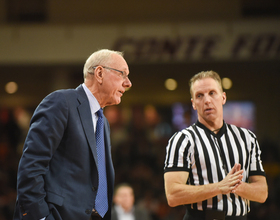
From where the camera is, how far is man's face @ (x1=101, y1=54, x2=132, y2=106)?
181 centimetres

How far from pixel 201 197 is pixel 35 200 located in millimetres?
830

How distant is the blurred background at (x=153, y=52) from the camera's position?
23.4ft

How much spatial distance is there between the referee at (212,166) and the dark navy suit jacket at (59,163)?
18.8 inches

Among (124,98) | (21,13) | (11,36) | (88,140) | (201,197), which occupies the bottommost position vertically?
(201,197)

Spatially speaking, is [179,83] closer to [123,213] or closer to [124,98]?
[124,98]

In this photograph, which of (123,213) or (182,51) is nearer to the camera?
(123,213)

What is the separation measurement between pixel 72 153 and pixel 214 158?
789 mm

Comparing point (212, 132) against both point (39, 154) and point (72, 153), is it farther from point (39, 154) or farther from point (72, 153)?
point (39, 154)

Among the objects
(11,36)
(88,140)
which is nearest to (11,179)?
(11,36)

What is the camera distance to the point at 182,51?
7.27m

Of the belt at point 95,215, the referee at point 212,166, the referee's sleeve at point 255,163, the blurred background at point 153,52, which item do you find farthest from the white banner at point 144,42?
the belt at point 95,215

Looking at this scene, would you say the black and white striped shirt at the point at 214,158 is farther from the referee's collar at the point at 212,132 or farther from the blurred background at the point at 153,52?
the blurred background at the point at 153,52

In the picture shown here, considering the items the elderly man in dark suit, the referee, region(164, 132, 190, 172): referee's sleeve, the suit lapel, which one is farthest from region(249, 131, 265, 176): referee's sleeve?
the suit lapel

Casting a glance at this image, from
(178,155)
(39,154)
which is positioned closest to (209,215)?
(178,155)
